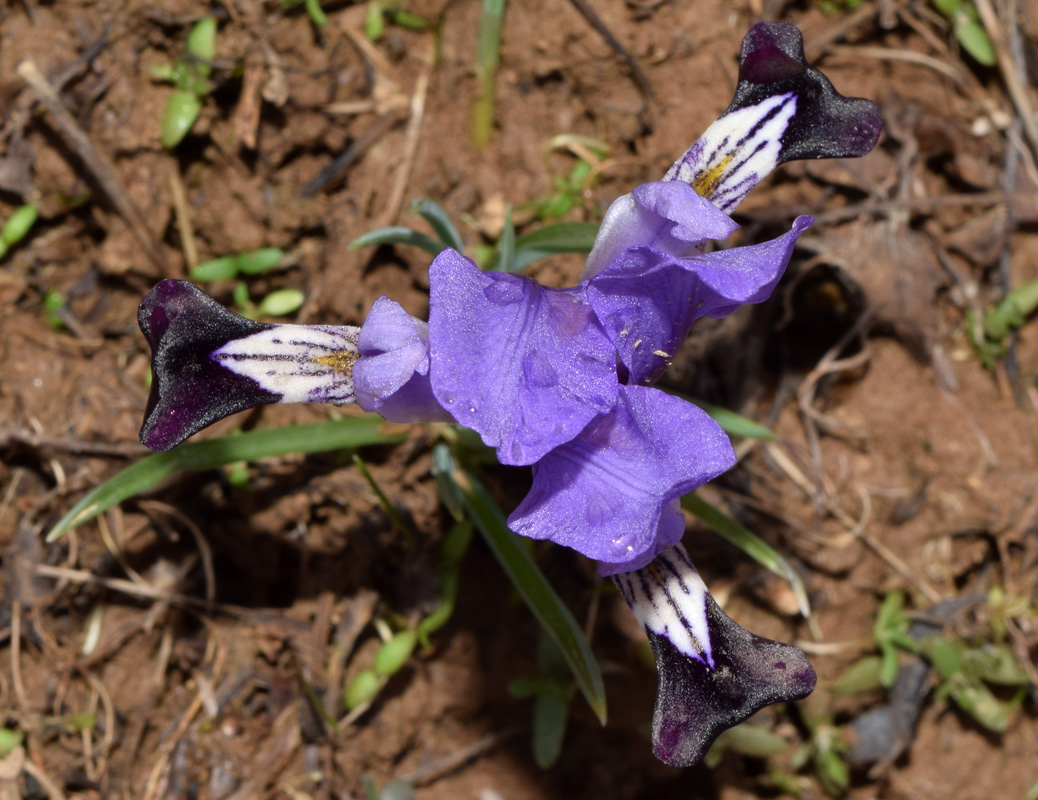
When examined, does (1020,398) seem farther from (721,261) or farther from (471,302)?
(471,302)

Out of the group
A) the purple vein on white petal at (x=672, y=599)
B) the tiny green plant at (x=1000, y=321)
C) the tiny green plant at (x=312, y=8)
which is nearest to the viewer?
the purple vein on white petal at (x=672, y=599)

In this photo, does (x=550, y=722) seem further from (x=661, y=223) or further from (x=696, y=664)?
(x=661, y=223)

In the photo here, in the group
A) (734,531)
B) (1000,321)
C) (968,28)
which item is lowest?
(1000,321)

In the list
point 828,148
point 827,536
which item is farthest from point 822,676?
point 828,148

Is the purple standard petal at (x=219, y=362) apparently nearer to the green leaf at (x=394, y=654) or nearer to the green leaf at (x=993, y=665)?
the green leaf at (x=394, y=654)

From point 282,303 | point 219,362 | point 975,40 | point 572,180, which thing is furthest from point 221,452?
point 975,40

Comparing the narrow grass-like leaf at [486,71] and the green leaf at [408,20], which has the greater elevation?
the green leaf at [408,20]

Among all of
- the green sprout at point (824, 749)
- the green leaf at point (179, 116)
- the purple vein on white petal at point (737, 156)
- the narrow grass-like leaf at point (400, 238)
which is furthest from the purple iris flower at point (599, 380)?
the green sprout at point (824, 749)
